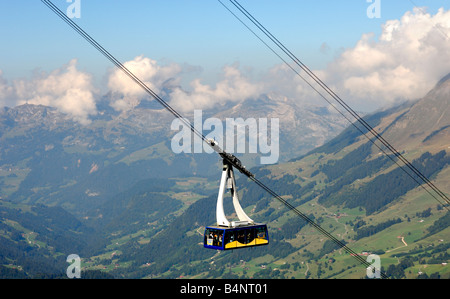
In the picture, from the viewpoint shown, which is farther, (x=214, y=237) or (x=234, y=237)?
(x=214, y=237)

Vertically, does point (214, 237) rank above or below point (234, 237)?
above

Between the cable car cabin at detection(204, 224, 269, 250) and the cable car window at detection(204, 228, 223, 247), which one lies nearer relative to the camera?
the cable car cabin at detection(204, 224, 269, 250)

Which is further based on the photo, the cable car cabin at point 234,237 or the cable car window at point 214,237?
the cable car window at point 214,237
